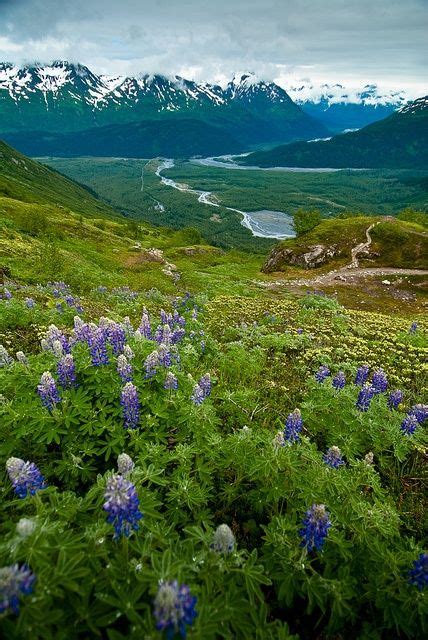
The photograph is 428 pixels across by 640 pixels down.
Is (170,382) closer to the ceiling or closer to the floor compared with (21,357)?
closer to the floor

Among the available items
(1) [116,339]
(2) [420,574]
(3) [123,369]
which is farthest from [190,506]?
(1) [116,339]

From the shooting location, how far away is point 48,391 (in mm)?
4703

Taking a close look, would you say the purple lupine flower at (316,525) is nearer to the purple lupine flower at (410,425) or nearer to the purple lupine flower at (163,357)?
the purple lupine flower at (163,357)

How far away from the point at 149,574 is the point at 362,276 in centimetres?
4849

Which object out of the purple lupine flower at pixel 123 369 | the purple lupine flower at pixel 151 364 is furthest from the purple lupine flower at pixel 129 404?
the purple lupine flower at pixel 151 364

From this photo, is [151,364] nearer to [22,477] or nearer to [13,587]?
[22,477]

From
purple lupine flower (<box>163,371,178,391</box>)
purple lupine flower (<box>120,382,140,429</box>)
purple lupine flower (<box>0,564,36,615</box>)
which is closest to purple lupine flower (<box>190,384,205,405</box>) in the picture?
purple lupine flower (<box>163,371,178,391</box>)

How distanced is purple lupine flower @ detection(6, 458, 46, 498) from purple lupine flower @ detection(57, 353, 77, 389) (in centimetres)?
201

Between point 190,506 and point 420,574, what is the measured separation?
7.79ft

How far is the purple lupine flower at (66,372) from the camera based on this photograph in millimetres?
5238

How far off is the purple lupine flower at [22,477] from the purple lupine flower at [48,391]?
145 centimetres

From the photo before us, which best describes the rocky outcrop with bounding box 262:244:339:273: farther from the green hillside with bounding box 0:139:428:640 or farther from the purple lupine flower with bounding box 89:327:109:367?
the purple lupine flower with bounding box 89:327:109:367

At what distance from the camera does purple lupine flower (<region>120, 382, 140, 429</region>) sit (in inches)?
185

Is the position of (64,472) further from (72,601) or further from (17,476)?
(72,601)
